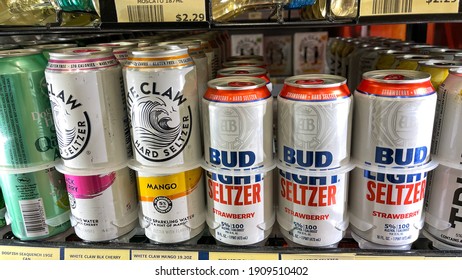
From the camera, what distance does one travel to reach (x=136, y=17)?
2.64 feet

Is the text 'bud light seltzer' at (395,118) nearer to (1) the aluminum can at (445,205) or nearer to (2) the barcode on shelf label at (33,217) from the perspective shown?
(1) the aluminum can at (445,205)

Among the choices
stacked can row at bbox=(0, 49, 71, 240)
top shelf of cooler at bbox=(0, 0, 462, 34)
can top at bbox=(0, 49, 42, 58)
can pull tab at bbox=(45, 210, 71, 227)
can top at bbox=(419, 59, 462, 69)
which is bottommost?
can pull tab at bbox=(45, 210, 71, 227)

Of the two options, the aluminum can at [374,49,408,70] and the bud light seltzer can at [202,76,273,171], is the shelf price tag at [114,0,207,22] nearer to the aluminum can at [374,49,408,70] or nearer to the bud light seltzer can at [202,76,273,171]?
the bud light seltzer can at [202,76,273,171]

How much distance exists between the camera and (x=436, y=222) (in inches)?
35.8

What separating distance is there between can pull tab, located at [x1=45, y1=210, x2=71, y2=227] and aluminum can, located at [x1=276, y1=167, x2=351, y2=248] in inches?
20.7

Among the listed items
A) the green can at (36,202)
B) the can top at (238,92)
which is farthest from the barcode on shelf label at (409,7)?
the green can at (36,202)

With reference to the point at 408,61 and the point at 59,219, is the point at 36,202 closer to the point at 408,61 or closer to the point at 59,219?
the point at 59,219

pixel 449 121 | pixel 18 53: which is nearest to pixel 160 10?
pixel 18 53

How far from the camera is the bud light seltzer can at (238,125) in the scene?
807 millimetres

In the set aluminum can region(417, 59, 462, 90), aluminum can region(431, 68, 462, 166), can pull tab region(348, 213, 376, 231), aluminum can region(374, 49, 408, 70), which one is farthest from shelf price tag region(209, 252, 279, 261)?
aluminum can region(374, 49, 408, 70)

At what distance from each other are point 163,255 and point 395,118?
0.59m

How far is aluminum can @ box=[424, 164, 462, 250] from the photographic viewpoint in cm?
87

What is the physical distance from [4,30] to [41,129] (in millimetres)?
230
